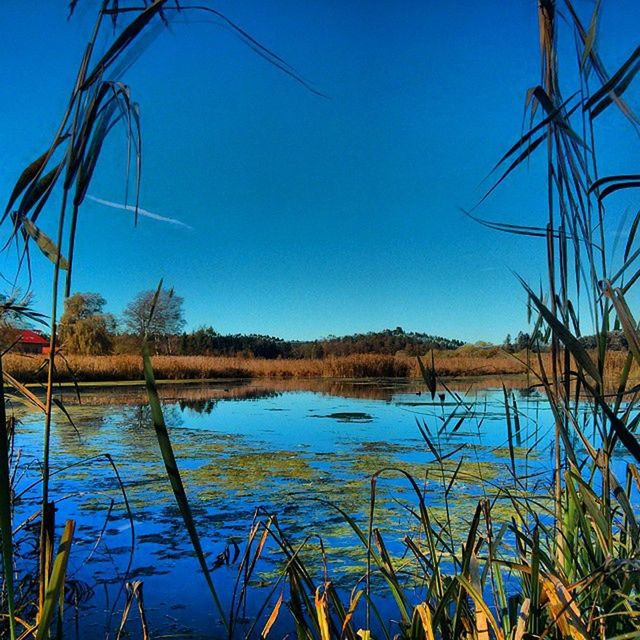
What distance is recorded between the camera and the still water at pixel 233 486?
1849mm

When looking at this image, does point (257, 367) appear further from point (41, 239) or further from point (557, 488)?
point (41, 239)

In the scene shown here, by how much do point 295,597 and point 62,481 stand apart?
3.17m

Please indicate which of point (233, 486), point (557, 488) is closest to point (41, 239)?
point (557, 488)

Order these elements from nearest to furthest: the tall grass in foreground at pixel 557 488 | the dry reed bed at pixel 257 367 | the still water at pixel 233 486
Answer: the tall grass in foreground at pixel 557 488
the still water at pixel 233 486
the dry reed bed at pixel 257 367

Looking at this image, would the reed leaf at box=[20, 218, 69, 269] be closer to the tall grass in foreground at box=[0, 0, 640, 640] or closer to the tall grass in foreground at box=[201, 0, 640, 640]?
the tall grass in foreground at box=[0, 0, 640, 640]

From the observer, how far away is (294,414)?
7.56 metres

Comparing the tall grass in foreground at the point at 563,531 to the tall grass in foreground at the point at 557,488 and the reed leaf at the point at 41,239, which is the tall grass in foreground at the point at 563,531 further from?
the reed leaf at the point at 41,239

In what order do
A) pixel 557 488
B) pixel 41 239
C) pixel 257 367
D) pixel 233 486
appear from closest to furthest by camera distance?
pixel 41 239 → pixel 557 488 → pixel 233 486 → pixel 257 367

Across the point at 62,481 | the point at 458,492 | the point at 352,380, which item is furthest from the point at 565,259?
the point at 352,380

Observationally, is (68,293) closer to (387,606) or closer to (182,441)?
(387,606)

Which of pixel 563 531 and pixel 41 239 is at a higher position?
pixel 41 239

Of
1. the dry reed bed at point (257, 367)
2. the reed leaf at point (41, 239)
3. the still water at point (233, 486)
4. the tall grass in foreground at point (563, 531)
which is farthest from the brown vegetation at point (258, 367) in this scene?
the reed leaf at point (41, 239)

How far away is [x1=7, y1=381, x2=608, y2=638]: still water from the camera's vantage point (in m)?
1.85

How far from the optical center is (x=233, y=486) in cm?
350
